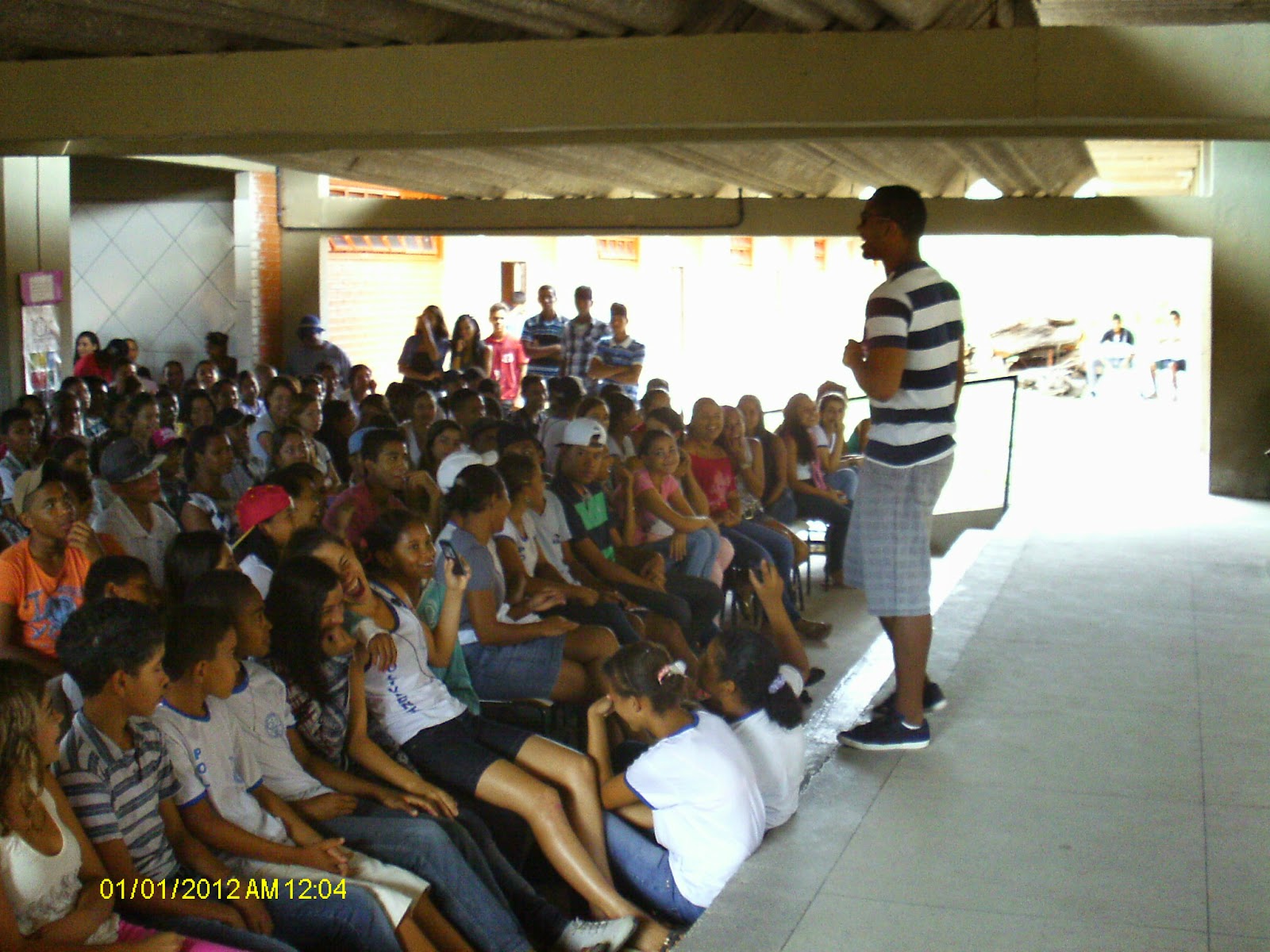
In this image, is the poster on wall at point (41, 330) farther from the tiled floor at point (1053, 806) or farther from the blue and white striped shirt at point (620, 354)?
the tiled floor at point (1053, 806)

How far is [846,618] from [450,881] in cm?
474

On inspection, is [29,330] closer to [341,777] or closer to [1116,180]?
[341,777]

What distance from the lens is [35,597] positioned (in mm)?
4363

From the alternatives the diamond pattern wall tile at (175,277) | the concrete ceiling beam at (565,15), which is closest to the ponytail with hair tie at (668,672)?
the concrete ceiling beam at (565,15)

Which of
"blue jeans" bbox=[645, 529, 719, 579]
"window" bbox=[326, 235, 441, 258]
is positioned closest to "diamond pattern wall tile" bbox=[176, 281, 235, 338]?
"window" bbox=[326, 235, 441, 258]

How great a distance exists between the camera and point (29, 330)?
952 cm

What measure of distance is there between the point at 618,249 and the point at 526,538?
1481cm

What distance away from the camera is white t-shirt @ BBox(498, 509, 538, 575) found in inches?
221

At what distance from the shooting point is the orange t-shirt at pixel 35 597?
4.34 metres

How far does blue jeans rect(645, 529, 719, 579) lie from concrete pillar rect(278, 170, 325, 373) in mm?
7312

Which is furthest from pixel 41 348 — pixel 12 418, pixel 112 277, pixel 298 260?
pixel 112 277

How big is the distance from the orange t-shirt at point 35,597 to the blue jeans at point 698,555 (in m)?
3.22

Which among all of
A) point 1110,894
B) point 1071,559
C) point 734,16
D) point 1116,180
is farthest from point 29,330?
point 1116,180

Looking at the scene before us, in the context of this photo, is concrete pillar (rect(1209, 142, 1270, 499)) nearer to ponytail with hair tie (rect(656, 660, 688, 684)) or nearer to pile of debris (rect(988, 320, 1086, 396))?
ponytail with hair tie (rect(656, 660, 688, 684))
